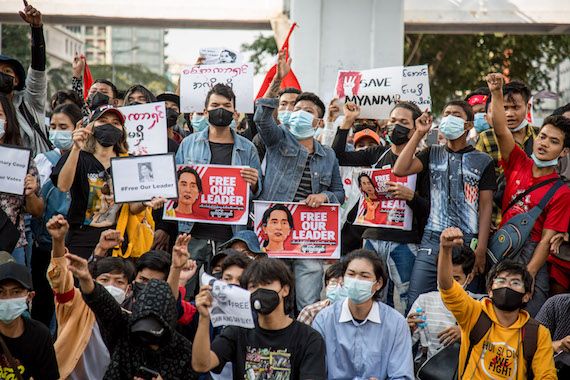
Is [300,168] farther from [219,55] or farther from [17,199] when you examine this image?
[219,55]

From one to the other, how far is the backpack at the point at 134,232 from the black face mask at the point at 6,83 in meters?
1.44

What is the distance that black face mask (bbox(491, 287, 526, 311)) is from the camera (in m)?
7.48

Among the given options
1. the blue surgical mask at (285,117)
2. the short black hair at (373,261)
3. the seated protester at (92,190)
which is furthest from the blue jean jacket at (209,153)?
the short black hair at (373,261)

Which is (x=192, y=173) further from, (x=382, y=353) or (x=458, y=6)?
(x=458, y=6)

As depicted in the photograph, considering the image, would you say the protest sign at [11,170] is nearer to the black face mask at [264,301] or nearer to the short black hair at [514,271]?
the black face mask at [264,301]

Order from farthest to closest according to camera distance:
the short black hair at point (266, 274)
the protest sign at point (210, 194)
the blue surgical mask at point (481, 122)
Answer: the blue surgical mask at point (481, 122) → the protest sign at point (210, 194) → the short black hair at point (266, 274)

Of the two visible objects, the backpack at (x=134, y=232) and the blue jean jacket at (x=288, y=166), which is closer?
the backpack at (x=134, y=232)

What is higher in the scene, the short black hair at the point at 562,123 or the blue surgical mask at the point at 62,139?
the short black hair at the point at 562,123

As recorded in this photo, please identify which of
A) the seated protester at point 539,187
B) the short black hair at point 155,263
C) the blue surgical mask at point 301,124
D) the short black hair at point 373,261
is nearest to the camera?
the short black hair at point 373,261

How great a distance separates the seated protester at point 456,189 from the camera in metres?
8.68

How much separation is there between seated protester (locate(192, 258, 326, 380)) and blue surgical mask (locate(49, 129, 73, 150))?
107 inches

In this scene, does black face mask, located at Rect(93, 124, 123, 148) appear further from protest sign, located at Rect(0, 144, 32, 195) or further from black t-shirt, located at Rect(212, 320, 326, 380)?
black t-shirt, located at Rect(212, 320, 326, 380)

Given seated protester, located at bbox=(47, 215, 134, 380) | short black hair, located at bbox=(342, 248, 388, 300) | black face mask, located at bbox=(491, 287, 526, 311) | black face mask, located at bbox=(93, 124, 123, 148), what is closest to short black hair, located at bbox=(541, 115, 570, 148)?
black face mask, located at bbox=(491, 287, 526, 311)

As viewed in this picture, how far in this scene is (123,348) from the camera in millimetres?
6969
